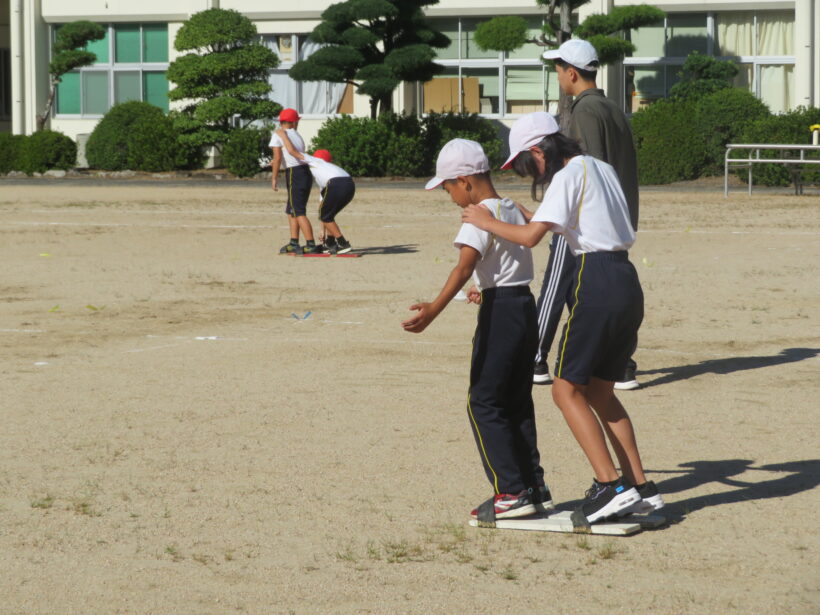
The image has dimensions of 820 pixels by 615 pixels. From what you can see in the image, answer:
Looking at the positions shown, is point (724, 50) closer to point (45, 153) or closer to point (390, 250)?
point (45, 153)

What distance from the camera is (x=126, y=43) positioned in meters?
43.0

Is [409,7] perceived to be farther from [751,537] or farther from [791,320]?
[751,537]

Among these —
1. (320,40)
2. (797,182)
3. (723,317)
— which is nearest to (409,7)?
(320,40)

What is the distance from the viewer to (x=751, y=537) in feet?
16.8

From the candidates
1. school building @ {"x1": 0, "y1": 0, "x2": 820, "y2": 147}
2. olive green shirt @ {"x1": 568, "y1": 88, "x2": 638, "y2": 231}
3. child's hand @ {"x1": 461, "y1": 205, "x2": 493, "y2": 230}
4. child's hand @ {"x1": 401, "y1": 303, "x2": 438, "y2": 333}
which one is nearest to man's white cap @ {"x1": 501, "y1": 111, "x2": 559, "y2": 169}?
child's hand @ {"x1": 461, "y1": 205, "x2": 493, "y2": 230}

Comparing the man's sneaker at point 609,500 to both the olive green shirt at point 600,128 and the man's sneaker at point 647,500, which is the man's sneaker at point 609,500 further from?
the olive green shirt at point 600,128

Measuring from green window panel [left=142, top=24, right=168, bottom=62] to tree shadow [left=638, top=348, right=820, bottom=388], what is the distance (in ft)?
116

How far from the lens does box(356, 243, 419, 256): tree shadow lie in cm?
1605

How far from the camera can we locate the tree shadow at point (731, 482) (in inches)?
221

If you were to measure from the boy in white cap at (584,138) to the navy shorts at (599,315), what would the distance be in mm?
1627

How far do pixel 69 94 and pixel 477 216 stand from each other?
4074 centimetres

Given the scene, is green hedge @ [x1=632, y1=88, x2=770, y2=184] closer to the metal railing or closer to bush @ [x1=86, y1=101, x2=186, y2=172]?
the metal railing

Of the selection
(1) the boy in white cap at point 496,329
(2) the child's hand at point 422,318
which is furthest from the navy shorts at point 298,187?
(2) the child's hand at point 422,318

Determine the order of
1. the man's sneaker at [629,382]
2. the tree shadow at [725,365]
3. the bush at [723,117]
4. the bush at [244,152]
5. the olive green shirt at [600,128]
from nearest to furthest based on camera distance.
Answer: the olive green shirt at [600,128] → the man's sneaker at [629,382] → the tree shadow at [725,365] → the bush at [723,117] → the bush at [244,152]
